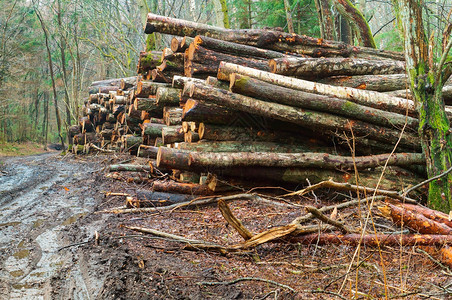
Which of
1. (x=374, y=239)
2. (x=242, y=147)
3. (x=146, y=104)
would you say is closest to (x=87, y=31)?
(x=146, y=104)

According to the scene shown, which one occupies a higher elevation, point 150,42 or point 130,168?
point 150,42

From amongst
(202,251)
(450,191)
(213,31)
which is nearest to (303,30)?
(213,31)

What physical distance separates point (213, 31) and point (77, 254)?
598cm

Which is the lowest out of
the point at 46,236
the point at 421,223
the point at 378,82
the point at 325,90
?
the point at 46,236

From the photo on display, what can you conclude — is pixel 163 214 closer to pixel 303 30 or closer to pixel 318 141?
pixel 318 141

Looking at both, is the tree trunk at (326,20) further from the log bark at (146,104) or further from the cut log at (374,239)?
the cut log at (374,239)

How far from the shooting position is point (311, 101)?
18.9ft

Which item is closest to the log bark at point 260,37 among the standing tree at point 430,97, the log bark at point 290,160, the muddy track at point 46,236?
the log bark at point 290,160

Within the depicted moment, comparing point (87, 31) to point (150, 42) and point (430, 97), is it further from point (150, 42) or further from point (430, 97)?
point (430, 97)

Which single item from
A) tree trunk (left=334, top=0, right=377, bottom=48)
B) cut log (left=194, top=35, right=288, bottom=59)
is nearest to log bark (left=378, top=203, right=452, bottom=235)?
cut log (left=194, top=35, right=288, bottom=59)

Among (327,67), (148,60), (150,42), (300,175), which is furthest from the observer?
(150,42)

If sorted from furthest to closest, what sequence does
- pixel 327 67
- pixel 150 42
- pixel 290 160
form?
pixel 150 42
pixel 327 67
pixel 290 160

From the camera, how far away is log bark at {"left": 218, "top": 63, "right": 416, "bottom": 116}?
19.7ft

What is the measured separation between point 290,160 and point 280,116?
0.76 metres
